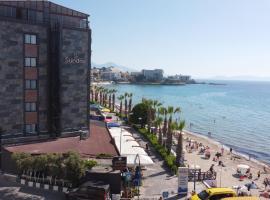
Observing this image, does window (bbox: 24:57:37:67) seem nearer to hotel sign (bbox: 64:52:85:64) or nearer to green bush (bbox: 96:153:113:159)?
hotel sign (bbox: 64:52:85:64)

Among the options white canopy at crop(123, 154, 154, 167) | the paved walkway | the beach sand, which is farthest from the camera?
the beach sand

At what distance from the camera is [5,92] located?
1608 inches

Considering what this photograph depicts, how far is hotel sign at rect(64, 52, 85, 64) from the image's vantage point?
44706 mm

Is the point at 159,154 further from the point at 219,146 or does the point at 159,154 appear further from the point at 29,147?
the point at 219,146

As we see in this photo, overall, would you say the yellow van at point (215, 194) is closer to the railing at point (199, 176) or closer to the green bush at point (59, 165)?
the railing at point (199, 176)

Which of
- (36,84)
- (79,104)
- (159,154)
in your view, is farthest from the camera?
(159,154)

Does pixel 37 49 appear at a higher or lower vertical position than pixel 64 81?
higher

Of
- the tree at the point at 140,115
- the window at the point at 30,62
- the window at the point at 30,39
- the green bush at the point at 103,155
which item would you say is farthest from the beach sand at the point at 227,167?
the window at the point at 30,39

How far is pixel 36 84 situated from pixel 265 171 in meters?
38.9

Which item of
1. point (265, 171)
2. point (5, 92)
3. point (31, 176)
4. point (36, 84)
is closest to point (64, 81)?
point (36, 84)

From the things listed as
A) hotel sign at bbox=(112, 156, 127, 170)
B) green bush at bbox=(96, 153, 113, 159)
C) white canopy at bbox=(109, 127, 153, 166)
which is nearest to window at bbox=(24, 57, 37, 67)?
green bush at bbox=(96, 153, 113, 159)

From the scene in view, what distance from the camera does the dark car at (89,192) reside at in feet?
102

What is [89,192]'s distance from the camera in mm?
31125

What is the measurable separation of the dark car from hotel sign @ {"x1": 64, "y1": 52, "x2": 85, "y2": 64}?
17629 mm
